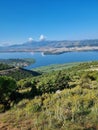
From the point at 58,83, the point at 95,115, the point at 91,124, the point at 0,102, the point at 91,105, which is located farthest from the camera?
the point at 58,83

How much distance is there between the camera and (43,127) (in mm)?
9383

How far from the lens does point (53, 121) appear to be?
9.85 metres

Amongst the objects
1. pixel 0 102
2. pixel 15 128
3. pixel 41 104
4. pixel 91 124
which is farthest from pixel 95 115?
pixel 0 102

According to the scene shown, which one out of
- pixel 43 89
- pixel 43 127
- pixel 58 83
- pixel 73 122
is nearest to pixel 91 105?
pixel 73 122

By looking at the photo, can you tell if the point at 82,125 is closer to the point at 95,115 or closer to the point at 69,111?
the point at 95,115

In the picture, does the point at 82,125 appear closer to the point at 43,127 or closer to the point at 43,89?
the point at 43,127

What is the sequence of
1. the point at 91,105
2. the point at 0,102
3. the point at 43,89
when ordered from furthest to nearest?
the point at 43,89 < the point at 0,102 < the point at 91,105

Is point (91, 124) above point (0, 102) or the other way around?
above

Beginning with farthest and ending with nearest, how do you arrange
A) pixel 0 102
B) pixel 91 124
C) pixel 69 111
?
pixel 0 102 → pixel 69 111 → pixel 91 124

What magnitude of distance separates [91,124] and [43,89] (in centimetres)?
1686

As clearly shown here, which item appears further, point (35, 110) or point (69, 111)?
point (35, 110)

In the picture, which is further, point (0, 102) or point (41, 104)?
point (0, 102)

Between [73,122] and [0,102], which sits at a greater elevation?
[73,122]

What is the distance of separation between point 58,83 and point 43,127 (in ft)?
62.6
